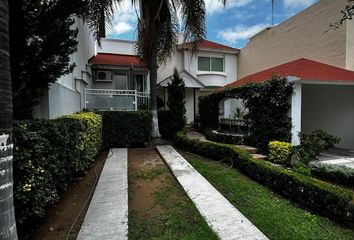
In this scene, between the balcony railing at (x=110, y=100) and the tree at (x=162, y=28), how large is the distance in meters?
1.08

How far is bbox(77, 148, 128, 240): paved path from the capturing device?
380cm

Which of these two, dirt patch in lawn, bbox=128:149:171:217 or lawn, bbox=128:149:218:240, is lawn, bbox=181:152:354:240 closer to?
lawn, bbox=128:149:218:240

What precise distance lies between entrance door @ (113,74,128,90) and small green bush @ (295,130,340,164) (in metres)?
11.9

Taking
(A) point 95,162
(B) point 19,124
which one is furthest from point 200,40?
(B) point 19,124

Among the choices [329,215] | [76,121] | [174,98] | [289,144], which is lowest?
[329,215]

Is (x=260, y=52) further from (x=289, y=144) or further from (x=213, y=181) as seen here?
(x=213, y=181)

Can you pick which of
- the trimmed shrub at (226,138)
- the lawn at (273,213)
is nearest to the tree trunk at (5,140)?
the lawn at (273,213)

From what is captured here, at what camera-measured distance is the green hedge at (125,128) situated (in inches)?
444

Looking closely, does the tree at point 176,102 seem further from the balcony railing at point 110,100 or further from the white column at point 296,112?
the white column at point 296,112

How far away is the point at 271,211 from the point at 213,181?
79.0 inches

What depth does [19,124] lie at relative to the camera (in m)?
3.46

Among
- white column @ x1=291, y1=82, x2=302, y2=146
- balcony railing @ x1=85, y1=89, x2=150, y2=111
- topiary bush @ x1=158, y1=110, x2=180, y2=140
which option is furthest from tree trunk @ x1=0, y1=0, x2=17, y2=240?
topiary bush @ x1=158, y1=110, x2=180, y2=140

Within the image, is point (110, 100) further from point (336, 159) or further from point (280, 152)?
point (336, 159)

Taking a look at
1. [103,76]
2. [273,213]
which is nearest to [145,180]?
[273,213]
